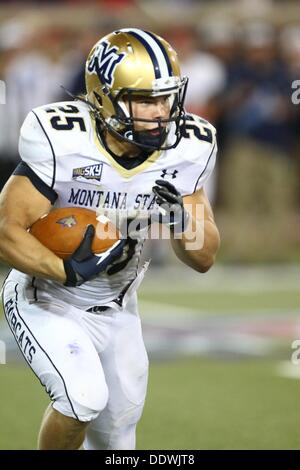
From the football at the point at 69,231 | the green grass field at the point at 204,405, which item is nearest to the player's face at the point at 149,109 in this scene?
the football at the point at 69,231

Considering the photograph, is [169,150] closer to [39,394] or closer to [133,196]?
A: [133,196]

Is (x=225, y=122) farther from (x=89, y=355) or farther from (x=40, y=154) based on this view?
(x=89, y=355)

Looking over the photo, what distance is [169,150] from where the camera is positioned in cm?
422

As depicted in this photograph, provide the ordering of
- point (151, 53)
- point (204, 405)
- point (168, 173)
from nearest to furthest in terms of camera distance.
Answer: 1. point (151, 53)
2. point (168, 173)
3. point (204, 405)

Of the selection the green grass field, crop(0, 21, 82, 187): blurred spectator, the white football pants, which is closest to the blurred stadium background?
crop(0, 21, 82, 187): blurred spectator

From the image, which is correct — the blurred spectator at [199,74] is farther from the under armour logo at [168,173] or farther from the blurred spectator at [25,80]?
the under armour logo at [168,173]

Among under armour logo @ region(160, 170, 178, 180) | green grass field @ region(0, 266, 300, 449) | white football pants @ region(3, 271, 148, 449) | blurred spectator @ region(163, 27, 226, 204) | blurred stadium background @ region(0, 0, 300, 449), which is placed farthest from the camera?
blurred spectator @ region(163, 27, 226, 204)

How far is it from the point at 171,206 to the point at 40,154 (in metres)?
0.51

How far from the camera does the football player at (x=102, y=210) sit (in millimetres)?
3982

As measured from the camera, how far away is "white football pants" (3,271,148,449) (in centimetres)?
393

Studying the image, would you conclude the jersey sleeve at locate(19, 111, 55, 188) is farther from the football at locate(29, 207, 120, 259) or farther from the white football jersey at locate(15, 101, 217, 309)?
the football at locate(29, 207, 120, 259)

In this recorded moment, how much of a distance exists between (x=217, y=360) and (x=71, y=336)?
3.19m

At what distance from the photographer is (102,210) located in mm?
4203

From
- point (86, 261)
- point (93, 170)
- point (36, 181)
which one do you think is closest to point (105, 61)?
point (93, 170)
